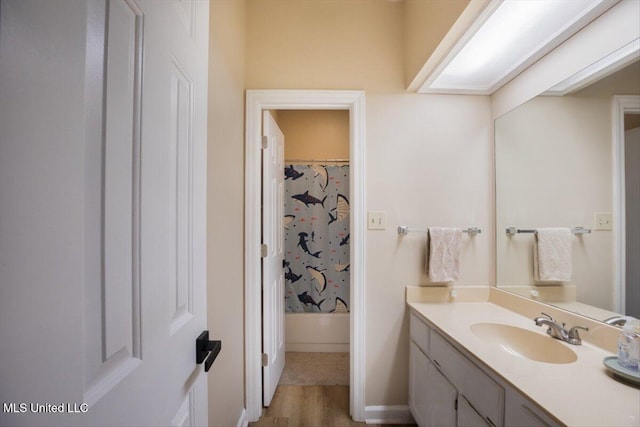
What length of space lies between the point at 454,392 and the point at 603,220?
3.19ft

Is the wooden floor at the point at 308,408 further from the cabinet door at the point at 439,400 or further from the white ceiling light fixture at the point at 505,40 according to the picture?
the white ceiling light fixture at the point at 505,40

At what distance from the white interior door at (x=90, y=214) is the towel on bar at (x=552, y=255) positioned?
164 centimetres

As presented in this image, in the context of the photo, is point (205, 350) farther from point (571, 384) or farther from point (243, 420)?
point (243, 420)

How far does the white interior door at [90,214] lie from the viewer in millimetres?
268

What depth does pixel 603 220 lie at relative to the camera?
3.60 feet

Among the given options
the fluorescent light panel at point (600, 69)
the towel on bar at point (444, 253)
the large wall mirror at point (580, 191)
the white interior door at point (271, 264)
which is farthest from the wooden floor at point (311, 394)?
the fluorescent light panel at point (600, 69)

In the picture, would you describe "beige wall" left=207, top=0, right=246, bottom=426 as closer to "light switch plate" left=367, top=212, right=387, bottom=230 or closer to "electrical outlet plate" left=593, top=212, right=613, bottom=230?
"light switch plate" left=367, top=212, right=387, bottom=230

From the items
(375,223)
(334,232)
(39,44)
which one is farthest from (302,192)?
(39,44)

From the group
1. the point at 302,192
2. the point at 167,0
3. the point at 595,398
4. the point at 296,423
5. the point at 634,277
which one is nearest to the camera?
the point at 167,0

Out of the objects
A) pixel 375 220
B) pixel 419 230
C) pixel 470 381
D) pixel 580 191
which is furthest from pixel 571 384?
pixel 375 220

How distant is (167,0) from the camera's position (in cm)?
54

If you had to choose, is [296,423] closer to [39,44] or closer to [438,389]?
[438,389]

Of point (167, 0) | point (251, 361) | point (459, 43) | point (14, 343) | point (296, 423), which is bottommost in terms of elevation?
point (296, 423)

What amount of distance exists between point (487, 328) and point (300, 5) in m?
2.25
